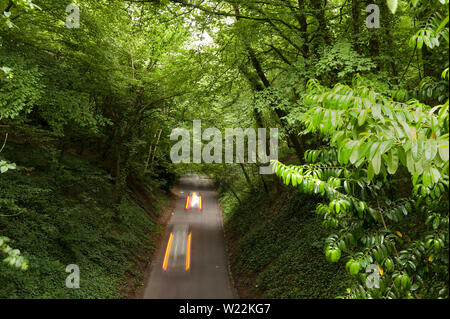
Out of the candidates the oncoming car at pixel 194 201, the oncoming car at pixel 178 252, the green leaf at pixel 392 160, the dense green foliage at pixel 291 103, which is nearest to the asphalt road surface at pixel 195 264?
the oncoming car at pixel 178 252

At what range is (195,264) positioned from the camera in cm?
1328

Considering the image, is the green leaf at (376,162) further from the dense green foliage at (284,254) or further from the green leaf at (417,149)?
the dense green foliage at (284,254)

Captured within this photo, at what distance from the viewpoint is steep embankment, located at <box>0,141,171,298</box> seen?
723 centimetres

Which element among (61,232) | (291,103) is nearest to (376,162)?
(291,103)

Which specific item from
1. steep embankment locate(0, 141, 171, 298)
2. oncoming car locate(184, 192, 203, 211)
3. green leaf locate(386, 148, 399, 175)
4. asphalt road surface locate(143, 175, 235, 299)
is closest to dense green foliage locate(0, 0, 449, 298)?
green leaf locate(386, 148, 399, 175)

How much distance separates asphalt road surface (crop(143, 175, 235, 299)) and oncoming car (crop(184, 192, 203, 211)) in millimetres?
1952

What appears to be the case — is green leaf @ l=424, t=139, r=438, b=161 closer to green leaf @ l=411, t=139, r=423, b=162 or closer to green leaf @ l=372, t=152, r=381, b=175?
green leaf @ l=411, t=139, r=423, b=162

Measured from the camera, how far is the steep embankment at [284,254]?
7.91m

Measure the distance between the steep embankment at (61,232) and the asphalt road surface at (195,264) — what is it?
2.87 feet

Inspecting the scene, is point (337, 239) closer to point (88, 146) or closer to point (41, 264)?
point (41, 264)

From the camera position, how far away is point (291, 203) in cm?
1322

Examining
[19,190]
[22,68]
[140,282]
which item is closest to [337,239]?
[22,68]

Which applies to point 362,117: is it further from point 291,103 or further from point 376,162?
point 291,103
